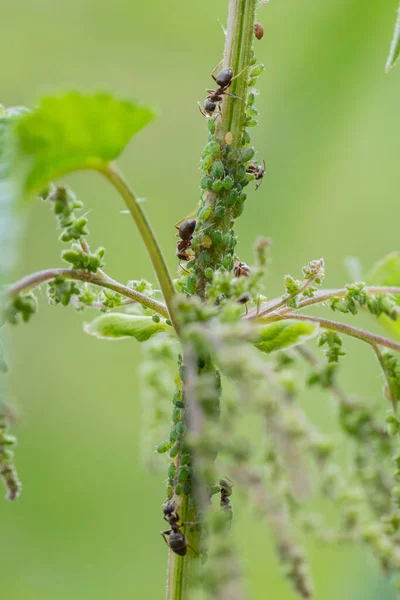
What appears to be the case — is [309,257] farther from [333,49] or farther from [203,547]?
[203,547]

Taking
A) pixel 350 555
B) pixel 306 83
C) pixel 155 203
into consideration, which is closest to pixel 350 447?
pixel 350 555

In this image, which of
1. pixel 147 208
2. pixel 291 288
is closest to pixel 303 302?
pixel 291 288

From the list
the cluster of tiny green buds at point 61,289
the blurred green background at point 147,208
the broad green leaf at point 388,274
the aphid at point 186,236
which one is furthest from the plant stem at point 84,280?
the blurred green background at point 147,208

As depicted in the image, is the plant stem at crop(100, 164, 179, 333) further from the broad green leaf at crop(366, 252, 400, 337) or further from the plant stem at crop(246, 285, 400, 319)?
the broad green leaf at crop(366, 252, 400, 337)

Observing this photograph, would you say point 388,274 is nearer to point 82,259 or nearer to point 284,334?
point 284,334

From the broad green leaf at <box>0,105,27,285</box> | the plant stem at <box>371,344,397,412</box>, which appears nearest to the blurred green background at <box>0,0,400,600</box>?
the plant stem at <box>371,344,397,412</box>
